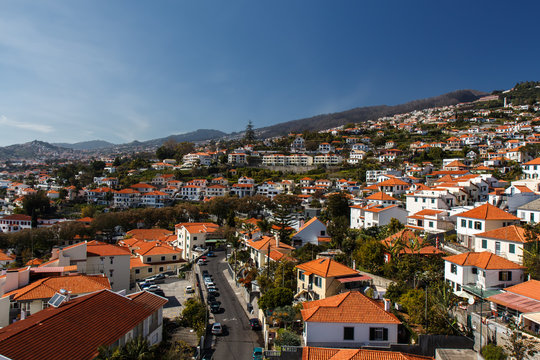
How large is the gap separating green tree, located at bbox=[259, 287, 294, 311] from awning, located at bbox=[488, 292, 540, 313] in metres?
10.9

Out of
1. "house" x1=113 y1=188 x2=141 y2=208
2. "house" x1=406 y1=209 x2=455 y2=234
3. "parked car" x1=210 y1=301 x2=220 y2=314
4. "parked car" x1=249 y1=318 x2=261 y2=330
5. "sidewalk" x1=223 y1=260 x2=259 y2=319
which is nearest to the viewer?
"parked car" x1=249 y1=318 x2=261 y2=330

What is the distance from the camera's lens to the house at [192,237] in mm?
44000

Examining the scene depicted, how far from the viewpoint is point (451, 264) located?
2044 centimetres

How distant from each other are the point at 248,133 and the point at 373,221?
111 metres

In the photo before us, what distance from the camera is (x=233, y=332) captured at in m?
21.4

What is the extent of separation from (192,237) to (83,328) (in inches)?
1301

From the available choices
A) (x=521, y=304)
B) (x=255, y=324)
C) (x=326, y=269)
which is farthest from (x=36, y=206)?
(x=521, y=304)

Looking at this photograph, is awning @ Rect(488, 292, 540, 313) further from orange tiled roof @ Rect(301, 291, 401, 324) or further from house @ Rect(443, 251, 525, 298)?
orange tiled roof @ Rect(301, 291, 401, 324)

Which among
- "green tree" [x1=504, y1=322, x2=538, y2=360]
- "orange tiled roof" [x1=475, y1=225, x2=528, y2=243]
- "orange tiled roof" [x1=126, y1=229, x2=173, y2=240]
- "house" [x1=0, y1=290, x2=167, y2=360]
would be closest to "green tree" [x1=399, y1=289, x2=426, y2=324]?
"green tree" [x1=504, y1=322, x2=538, y2=360]

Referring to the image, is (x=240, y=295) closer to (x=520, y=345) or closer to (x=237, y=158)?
(x=520, y=345)

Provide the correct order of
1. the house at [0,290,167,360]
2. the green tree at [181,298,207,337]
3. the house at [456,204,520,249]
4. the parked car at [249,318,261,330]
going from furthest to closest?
the house at [456,204,520,249] → the parked car at [249,318,261,330] → the green tree at [181,298,207,337] → the house at [0,290,167,360]

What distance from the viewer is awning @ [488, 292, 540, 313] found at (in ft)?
46.1

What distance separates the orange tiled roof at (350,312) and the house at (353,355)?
1677mm

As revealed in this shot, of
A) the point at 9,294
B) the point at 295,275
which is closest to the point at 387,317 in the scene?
the point at 295,275
